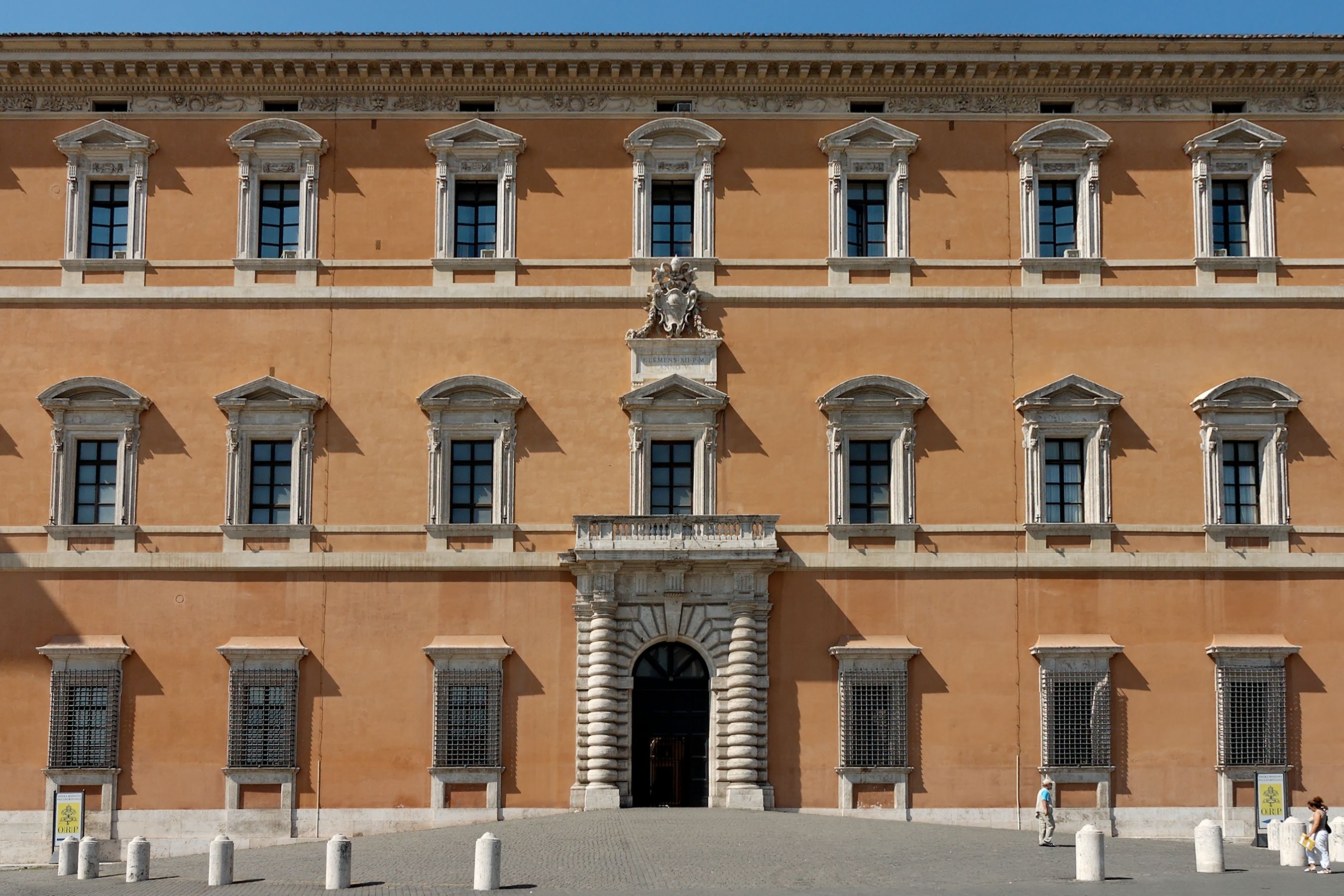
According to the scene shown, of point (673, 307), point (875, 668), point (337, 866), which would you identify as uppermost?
point (673, 307)

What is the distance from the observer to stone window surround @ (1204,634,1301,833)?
2855cm

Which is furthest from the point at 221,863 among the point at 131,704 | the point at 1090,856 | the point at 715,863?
the point at 1090,856

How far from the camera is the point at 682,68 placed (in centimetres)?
3014

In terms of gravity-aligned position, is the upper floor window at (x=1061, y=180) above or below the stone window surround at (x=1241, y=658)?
above

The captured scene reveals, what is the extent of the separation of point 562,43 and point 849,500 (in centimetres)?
1040

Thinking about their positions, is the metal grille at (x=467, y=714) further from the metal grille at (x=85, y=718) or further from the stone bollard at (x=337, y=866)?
the stone bollard at (x=337, y=866)

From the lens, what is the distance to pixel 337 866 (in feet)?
71.8

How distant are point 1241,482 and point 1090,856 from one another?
10430mm

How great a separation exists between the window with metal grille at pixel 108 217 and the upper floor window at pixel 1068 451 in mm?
17776

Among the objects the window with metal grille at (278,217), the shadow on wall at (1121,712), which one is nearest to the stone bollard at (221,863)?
the window with metal grille at (278,217)

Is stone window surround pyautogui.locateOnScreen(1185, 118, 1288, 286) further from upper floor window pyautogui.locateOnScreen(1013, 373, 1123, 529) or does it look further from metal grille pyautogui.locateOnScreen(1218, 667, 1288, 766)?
metal grille pyautogui.locateOnScreen(1218, 667, 1288, 766)

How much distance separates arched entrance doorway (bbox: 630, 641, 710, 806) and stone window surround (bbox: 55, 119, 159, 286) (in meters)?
12.5

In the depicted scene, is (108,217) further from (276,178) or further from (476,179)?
(476,179)

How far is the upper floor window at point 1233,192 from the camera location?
30.1 meters
